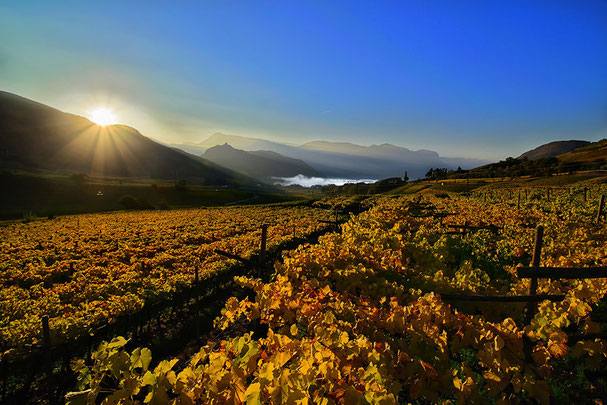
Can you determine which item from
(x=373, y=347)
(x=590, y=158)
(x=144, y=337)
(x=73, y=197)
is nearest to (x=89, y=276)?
(x=144, y=337)

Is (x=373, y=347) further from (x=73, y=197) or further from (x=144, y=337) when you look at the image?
(x=73, y=197)

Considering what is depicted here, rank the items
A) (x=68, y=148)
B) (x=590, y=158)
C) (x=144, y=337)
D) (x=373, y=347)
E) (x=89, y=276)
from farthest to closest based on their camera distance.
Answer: (x=68, y=148) → (x=590, y=158) → (x=89, y=276) → (x=144, y=337) → (x=373, y=347)

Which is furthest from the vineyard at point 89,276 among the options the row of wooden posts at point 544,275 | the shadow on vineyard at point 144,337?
the row of wooden posts at point 544,275

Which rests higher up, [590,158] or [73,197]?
[590,158]

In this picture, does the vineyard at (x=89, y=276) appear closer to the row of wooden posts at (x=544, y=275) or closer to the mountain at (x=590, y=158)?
the row of wooden posts at (x=544, y=275)

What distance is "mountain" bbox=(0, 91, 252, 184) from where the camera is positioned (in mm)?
138000

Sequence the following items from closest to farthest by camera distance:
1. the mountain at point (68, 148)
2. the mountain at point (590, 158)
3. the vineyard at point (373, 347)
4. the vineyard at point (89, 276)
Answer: the vineyard at point (373, 347) → the vineyard at point (89, 276) → the mountain at point (590, 158) → the mountain at point (68, 148)

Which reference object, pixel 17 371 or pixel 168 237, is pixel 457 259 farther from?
pixel 168 237

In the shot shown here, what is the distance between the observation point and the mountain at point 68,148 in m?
138

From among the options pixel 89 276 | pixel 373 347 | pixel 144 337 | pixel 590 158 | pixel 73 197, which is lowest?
pixel 144 337

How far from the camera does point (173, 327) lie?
1105 cm

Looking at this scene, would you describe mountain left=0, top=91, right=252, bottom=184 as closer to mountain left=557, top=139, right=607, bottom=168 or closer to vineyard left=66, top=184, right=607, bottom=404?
mountain left=557, top=139, right=607, bottom=168

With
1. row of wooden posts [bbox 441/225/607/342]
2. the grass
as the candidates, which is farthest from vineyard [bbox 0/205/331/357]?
the grass

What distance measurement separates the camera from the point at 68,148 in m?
153
